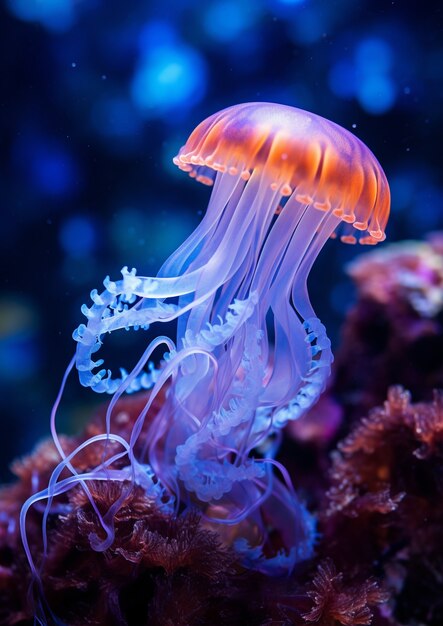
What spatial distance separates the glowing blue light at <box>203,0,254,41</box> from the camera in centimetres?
372

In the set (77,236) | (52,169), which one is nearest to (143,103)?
(52,169)

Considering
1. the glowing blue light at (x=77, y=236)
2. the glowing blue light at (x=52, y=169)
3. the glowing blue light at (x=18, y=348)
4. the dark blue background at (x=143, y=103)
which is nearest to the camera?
the dark blue background at (x=143, y=103)

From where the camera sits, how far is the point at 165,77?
3.99 meters

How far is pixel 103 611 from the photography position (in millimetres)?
1874

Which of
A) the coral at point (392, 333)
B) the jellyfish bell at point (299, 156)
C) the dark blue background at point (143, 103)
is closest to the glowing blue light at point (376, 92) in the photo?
the dark blue background at point (143, 103)

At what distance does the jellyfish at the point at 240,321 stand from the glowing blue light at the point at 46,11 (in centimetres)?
199

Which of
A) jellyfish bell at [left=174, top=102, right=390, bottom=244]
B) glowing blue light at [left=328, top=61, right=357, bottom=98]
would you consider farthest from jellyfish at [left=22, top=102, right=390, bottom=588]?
glowing blue light at [left=328, top=61, right=357, bottom=98]

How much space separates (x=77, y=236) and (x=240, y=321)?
303cm

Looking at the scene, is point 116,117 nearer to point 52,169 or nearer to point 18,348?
point 52,169

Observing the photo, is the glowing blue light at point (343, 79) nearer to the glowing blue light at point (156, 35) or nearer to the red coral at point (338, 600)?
the glowing blue light at point (156, 35)

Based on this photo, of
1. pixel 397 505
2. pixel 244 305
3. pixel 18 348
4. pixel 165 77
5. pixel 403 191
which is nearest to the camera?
pixel 244 305

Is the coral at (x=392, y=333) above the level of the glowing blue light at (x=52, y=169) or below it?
below

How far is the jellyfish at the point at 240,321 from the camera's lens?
169 cm

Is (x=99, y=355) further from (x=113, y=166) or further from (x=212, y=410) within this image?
(x=212, y=410)
